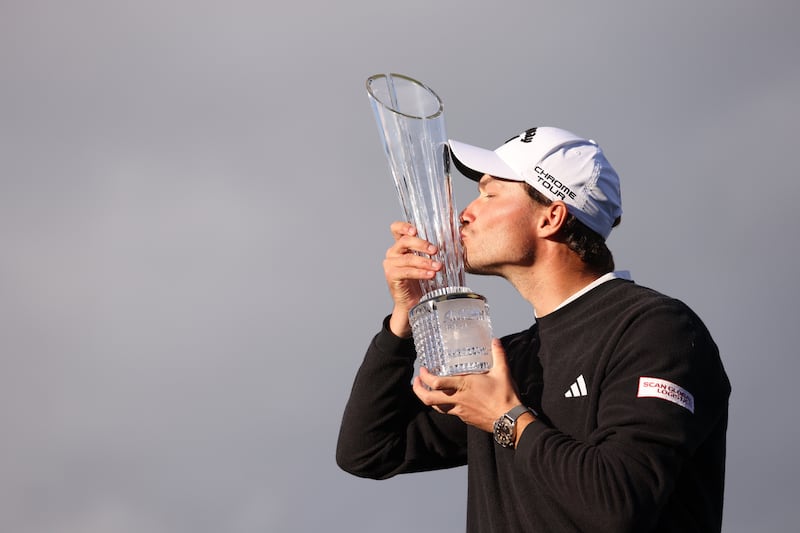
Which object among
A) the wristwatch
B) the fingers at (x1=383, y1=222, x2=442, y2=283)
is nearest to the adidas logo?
the wristwatch

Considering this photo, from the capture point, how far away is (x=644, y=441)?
311 centimetres

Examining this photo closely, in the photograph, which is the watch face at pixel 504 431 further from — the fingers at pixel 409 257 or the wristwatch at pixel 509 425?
the fingers at pixel 409 257

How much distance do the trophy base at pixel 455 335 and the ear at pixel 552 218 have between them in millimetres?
720

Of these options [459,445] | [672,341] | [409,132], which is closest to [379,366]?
[459,445]

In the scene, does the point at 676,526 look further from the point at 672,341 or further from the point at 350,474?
the point at 350,474

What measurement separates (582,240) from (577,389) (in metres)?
0.77

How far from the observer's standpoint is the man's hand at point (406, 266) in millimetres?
3654

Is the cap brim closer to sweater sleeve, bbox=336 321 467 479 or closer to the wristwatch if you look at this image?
sweater sleeve, bbox=336 321 467 479

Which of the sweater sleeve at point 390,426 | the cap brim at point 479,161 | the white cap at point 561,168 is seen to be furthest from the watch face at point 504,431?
the cap brim at point 479,161

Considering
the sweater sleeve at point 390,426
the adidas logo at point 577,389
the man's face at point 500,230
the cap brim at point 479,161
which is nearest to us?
the adidas logo at point 577,389

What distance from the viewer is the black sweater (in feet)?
10.0

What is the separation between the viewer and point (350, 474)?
180 inches

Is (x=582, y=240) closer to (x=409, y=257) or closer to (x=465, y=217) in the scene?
(x=465, y=217)

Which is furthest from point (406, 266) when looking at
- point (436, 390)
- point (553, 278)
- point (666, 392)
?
point (666, 392)
